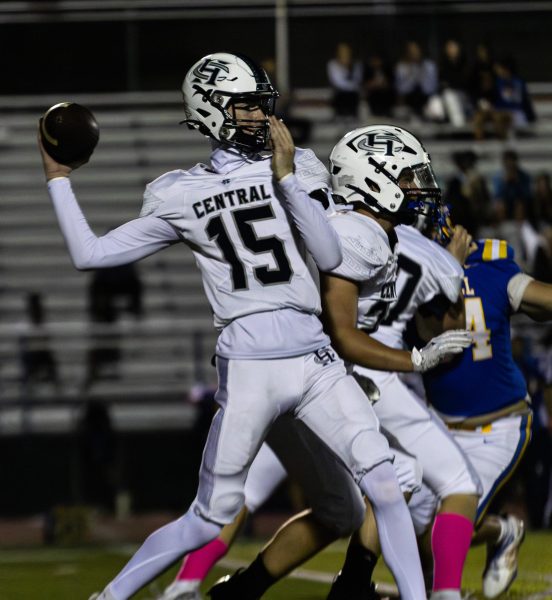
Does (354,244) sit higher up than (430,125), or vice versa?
(354,244)

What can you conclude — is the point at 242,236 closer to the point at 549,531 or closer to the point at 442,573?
the point at 442,573

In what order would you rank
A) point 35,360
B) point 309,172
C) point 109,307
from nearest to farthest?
point 309,172
point 35,360
point 109,307

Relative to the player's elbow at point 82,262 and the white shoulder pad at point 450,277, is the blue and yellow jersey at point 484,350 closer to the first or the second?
the white shoulder pad at point 450,277

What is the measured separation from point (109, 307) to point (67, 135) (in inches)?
230

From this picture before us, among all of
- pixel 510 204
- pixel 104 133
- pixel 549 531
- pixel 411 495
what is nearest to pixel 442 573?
pixel 411 495

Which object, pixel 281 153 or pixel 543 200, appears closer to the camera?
pixel 281 153

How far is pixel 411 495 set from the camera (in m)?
4.33

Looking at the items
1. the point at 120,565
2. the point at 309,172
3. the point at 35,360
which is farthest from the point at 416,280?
the point at 35,360

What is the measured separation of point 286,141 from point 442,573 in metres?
1.46

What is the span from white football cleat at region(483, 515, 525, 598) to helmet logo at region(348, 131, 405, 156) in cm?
163

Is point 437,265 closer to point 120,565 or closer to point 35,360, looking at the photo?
point 120,565

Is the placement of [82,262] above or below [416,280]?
above

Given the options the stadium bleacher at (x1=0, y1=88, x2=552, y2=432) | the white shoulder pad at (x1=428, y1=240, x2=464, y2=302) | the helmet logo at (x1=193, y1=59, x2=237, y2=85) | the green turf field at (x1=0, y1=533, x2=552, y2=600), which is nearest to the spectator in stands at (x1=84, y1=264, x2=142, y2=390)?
the stadium bleacher at (x1=0, y1=88, x2=552, y2=432)

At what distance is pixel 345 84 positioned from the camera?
36.4ft
